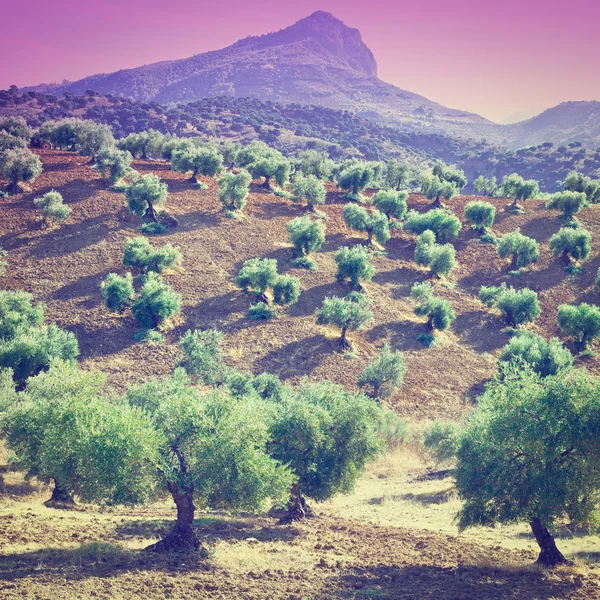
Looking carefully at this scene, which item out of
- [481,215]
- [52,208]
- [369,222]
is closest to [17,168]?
[52,208]

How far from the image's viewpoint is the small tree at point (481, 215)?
8056cm

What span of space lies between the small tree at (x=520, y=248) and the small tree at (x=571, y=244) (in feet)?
10.1

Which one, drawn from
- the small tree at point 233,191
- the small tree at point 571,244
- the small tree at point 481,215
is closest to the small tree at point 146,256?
the small tree at point 233,191

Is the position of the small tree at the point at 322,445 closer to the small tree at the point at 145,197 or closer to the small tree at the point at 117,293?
the small tree at the point at 117,293

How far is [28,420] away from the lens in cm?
2778

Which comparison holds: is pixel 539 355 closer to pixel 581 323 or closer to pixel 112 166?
pixel 581 323

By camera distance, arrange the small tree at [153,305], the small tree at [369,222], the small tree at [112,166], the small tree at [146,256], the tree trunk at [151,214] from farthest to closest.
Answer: the small tree at [112,166] → the small tree at [369,222] → the tree trunk at [151,214] → the small tree at [146,256] → the small tree at [153,305]

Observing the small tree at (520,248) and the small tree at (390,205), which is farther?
the small tree at (390,205)

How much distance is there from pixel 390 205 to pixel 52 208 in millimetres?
46995

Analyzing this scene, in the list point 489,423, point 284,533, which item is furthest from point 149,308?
point 489,423

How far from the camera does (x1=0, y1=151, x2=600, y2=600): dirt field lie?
70.2ft

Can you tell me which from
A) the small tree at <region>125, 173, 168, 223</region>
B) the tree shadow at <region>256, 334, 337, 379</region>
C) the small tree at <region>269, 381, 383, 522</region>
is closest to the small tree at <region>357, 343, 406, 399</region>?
the tree shadow at <region>256, 334, 337, 379</region>

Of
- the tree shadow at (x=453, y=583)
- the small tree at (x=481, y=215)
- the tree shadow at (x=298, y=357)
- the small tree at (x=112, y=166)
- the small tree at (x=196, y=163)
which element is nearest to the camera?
the tree shadow at (x=453, y=583)

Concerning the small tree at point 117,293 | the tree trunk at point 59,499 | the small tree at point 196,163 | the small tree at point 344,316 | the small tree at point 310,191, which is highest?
the small tree at point 196,163
